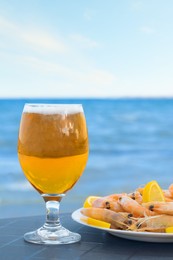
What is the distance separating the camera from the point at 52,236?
1.38m

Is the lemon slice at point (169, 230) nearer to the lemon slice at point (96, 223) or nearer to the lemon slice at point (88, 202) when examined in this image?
the lemon slice at point (96, 223)

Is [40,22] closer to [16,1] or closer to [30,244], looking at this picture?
[16,1]

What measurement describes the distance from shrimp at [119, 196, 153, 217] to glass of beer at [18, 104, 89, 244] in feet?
0.38

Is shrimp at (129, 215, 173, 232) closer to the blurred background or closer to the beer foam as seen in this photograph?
the beer foam

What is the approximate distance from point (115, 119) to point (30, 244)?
738 inches

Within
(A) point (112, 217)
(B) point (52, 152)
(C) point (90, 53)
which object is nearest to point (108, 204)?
(A) point (112, 217)

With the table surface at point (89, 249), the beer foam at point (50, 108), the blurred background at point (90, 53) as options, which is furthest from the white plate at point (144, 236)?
the blurred background at point (90, 53)

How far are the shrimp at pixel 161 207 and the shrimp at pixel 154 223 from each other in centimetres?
1

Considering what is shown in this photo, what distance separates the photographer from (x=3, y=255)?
4.09ft

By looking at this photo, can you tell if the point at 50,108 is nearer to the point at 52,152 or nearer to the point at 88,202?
the point at 52,152

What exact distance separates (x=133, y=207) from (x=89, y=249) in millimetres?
142

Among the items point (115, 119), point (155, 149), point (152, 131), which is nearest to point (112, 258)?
point (155, 149)

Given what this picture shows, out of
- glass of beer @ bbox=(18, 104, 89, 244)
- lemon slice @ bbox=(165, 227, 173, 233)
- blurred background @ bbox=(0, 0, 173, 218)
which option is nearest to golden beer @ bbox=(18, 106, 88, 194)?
glass of beer @ bbox=(18, 104, 89, 244)

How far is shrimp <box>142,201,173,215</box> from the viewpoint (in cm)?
132
